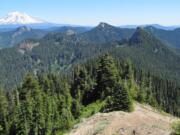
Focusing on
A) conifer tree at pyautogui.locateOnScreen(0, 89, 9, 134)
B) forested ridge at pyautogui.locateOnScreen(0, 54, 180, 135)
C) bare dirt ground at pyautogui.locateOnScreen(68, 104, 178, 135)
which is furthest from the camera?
conifer tree at pyautogui.locateOnScreen(0, 89, 9, 134)

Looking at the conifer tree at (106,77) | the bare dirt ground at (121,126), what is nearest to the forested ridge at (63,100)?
the conifer tree at (106,77)

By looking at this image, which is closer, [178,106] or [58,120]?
[58,120]

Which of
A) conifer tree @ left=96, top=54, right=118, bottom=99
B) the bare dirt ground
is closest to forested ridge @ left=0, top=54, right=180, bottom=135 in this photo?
conifer tree @ left=96, top=54, right=118, bottom=99

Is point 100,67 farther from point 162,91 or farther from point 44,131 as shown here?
point 162,91

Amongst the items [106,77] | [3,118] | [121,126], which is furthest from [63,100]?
[121,126]

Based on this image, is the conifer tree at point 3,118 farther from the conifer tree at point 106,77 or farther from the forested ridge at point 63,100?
the conifer tree at point 106,77

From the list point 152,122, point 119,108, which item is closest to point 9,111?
point 119,108

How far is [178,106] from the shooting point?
16062cm

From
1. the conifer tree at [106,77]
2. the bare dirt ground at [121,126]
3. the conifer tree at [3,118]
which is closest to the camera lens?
the bare dirt ground at [121,126]

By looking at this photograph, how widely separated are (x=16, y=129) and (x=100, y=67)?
37.9 m

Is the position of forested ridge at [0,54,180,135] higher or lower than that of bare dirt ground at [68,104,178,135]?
lower

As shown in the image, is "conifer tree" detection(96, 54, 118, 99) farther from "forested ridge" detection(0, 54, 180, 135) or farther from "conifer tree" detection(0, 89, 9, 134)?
"conifer tree" detection(0, 89, 9, 134)

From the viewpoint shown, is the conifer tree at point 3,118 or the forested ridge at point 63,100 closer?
the forested ridge at point 63,100

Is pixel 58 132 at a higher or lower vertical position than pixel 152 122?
lower
